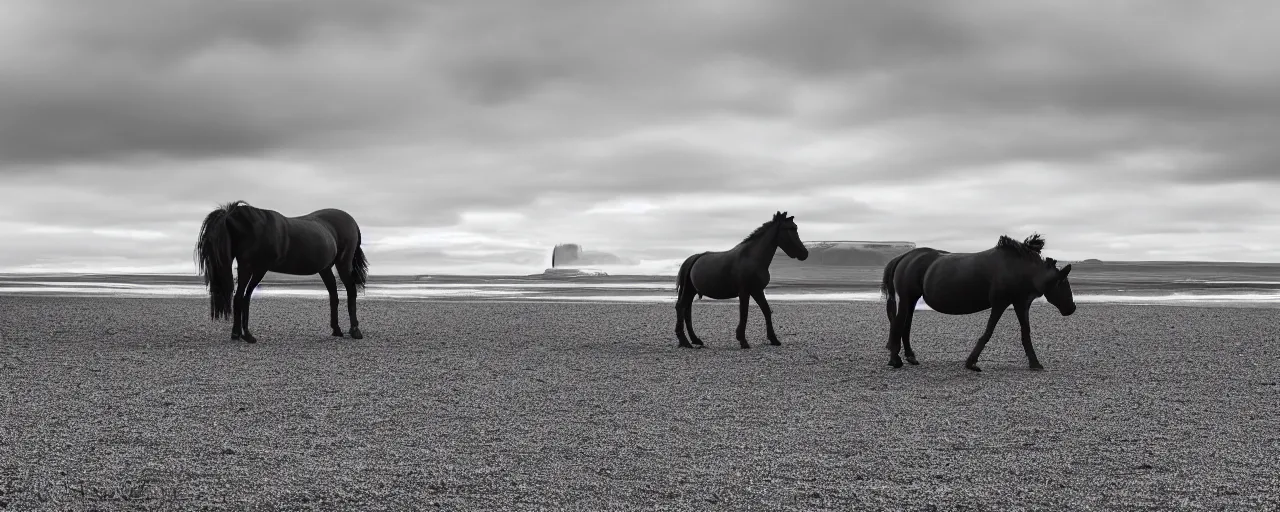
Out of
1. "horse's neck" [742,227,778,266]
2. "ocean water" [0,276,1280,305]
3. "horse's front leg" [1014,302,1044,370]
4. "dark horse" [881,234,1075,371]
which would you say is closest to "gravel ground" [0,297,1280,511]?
"horse's front leg" [1014,302,1044,370]

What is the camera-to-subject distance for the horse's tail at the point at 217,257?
50.6 ft

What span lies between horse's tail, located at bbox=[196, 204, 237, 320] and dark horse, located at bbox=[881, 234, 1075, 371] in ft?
33.8

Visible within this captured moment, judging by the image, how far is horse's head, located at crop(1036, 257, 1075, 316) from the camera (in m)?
12.1

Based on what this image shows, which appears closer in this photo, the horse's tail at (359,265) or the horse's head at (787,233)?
the horse's head at (787,233)

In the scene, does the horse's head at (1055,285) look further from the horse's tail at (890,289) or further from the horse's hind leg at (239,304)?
the horse's hind leg at (239,304)

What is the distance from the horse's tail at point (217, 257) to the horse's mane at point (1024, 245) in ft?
37.9

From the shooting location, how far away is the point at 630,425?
26.4ft

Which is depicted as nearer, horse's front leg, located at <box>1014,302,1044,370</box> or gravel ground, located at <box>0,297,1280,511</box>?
gravel ground, located at <box>0,297,1280,511</box>

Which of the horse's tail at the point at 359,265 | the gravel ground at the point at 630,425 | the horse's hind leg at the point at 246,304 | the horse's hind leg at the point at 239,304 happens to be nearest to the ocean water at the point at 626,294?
the horse's tail at the point at 359,265

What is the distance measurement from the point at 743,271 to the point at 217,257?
27.2ft

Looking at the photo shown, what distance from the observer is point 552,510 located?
5.33 meters

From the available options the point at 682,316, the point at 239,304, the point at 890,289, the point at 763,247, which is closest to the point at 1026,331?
the point at 890,289

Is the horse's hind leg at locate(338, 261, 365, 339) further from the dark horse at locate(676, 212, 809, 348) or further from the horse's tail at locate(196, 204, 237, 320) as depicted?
the dark horse at locate(676, 212, 809, 348)

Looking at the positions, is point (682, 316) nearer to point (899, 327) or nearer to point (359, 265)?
point (899, 327)
